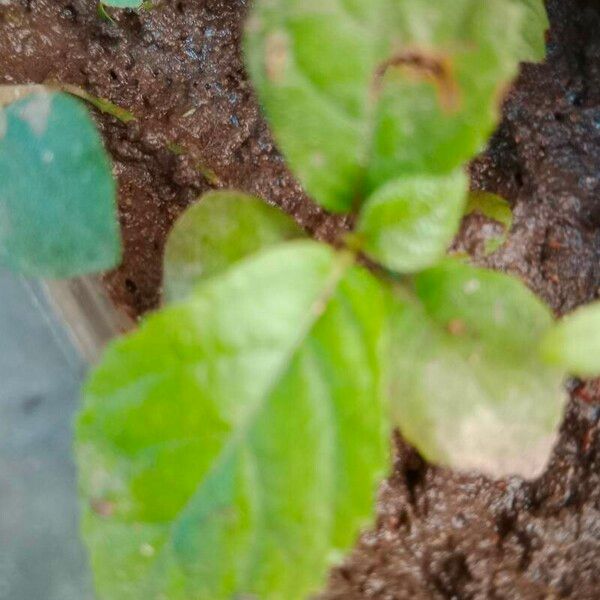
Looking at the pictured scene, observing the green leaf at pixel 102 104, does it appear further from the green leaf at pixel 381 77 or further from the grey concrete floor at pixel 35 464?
the green leaf at pixel 381 77

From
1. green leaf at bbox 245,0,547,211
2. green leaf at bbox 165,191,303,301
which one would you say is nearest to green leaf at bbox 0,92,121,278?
green leaf at bbox 165,191,303,301

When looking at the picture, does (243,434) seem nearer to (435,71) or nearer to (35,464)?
(435,71)

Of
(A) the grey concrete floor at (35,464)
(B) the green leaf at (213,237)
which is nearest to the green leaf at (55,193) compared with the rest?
(B) the green leaf at (213,237)

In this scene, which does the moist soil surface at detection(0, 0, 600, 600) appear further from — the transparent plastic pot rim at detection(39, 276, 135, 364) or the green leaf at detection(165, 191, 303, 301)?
the green leaf at detection(165, 191, 303, 301)

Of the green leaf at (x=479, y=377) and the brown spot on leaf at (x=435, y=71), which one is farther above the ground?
the brown spot on leaf at (x=435, y=71)

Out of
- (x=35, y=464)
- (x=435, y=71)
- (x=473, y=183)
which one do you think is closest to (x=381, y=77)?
(x=435, y=71)

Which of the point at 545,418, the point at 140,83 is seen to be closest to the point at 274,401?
the point at 545,418

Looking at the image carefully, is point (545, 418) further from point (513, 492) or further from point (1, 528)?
point (1, 528)
